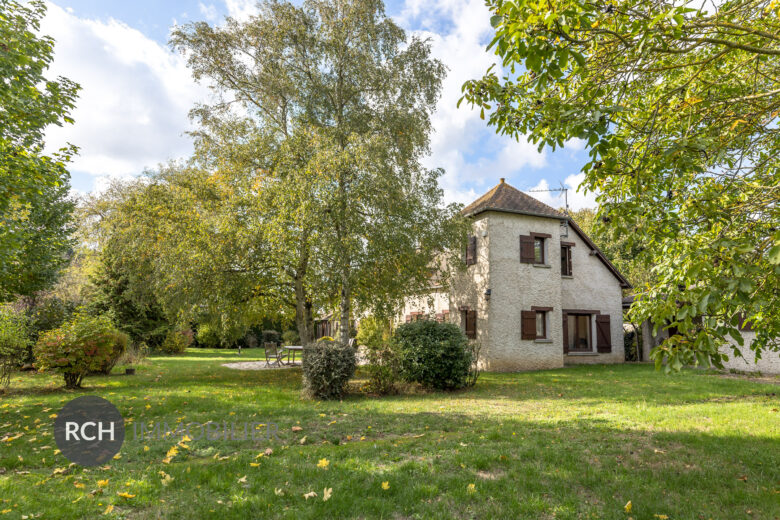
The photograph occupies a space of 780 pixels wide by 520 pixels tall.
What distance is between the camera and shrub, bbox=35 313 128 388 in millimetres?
9531


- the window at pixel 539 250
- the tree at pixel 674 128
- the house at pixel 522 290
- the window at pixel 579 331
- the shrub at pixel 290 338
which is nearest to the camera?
the tree at pixel 674 128

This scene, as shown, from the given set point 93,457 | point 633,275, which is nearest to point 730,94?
point 93,457

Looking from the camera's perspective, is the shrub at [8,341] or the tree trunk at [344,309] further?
the tree trunk at [344,309]

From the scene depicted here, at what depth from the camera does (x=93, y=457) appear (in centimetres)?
482

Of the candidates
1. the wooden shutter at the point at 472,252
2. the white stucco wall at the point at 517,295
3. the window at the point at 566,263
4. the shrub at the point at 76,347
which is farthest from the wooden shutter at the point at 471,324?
the shrub at the point at 76,347

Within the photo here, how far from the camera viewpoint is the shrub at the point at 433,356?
34.0ft

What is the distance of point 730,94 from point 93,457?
8094mm

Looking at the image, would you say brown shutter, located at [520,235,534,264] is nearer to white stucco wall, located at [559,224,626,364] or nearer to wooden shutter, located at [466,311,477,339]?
white stucco wall, located at [559,224,626,364]

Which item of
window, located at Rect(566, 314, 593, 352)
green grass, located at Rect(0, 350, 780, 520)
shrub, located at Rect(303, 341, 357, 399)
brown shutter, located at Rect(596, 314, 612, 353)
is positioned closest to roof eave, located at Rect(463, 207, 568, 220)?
window, located at Rect(566, 314, 593, 352)

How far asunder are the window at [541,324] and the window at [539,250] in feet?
7.21

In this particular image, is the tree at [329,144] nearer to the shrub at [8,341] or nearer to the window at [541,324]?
the shrub at [8,341]

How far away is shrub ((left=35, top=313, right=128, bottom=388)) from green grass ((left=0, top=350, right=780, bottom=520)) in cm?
108

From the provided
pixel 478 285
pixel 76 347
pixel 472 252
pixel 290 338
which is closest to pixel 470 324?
pixel 478 285

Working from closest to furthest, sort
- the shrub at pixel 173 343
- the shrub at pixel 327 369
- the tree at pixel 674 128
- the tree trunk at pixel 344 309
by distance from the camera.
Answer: the tree at pixel 674 128 → the shrub at pixel 327 369 → the tree trunk at pixel 344 309 → the shrub at pixel 173 343
